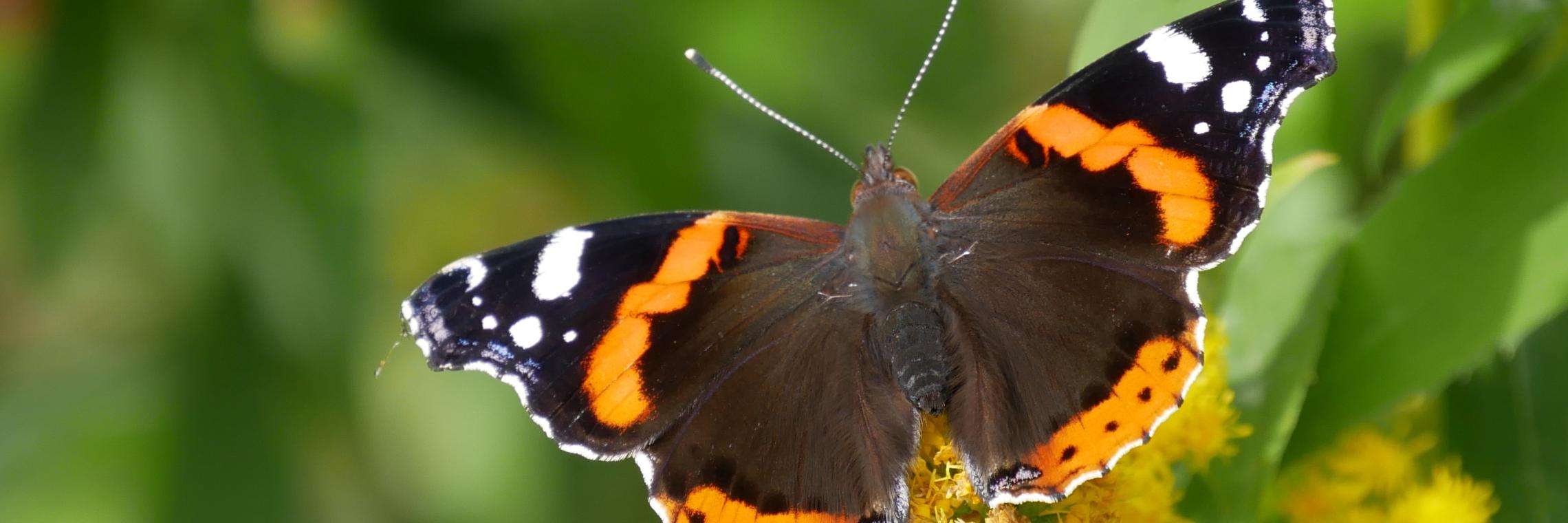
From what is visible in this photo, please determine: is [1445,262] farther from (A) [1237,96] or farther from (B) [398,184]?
(B) [398,184]

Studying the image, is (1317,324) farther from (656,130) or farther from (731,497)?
(656,130)

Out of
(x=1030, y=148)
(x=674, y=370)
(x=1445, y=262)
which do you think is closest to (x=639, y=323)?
(x=674, y=370)

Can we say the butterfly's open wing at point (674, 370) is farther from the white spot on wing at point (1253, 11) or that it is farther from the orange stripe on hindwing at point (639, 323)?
the white spot on wing at point (1253, 11)

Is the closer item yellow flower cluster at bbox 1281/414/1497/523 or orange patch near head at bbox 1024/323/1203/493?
orange patch near head at bbox 1024/323/1203/493

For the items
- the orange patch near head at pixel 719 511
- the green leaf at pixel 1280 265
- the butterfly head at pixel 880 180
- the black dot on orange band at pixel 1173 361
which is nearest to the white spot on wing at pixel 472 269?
the orange patch near head at pixel 719 511

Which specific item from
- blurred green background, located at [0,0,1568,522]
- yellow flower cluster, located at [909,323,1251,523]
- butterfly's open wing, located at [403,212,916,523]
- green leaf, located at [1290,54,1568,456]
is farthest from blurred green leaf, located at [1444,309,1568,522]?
butterfly's open wing, located at [403,212,916,523]

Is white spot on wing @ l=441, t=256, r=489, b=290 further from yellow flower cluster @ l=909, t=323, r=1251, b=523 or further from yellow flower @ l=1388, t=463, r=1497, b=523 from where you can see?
yellow flower @ l=1388, t=463, r=1497, b=523
